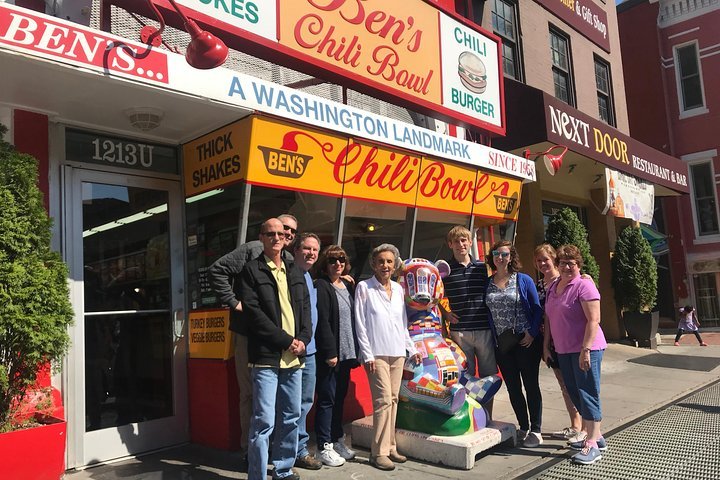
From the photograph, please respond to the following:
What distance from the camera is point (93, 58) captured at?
390cm

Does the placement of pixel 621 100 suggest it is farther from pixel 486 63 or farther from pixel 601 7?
pixel 486 63

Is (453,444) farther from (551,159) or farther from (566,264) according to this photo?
(551,159)

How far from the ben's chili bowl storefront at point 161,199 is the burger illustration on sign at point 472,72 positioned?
2.39 m

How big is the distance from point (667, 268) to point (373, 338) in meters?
17.0

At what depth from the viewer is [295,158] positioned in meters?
5.31

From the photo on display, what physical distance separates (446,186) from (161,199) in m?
3.56

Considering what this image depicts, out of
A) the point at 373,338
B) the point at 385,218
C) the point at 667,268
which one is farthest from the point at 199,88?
the point at 667,268

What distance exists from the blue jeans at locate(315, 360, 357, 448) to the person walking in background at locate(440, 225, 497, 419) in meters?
1.12

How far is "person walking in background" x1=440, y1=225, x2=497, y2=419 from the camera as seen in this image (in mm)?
5117

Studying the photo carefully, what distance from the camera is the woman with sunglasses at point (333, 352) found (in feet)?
14.9

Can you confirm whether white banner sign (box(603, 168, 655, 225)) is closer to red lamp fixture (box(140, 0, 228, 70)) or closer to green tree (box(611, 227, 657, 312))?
green tree (box(611, 227, 657, 312))

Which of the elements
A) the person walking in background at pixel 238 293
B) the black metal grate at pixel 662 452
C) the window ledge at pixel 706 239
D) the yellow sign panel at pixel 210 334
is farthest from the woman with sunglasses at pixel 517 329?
the window ledge at pixel 706 239

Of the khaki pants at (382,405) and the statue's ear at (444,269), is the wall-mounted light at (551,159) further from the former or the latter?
the khaki pants at (382,405)

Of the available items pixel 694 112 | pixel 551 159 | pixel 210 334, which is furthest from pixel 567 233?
pixel 694 112
